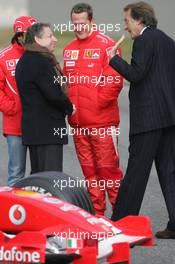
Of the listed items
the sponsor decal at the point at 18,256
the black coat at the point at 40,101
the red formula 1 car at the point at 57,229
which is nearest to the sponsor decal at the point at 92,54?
the black coat at the point at 40,101

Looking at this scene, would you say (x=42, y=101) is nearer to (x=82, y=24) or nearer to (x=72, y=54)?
(x=72, y=54)

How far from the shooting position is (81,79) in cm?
877

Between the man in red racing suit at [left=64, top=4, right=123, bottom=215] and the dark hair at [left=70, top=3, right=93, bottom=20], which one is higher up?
the dark hair at [left=70, top=3, right=93, bottom=20]

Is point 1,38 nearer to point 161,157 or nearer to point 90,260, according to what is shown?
point 161,157

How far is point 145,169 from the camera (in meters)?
8.36

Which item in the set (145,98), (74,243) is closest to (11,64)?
(145,98)

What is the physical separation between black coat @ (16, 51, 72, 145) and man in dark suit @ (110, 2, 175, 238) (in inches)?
24.2

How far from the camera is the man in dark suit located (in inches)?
319

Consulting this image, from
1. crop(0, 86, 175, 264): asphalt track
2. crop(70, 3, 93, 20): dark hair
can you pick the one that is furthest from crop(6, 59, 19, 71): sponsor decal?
crop(0, 86, 175, 264): asphalt track

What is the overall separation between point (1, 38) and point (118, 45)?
Result: 2171cm

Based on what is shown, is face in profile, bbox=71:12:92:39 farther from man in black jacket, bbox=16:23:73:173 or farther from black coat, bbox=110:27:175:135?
black coat, bbox=110:27:175:135

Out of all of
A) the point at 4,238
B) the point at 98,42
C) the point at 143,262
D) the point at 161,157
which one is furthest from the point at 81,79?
the point at 4,238

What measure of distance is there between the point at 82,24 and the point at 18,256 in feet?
10.2

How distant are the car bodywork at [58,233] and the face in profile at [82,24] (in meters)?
2.20
